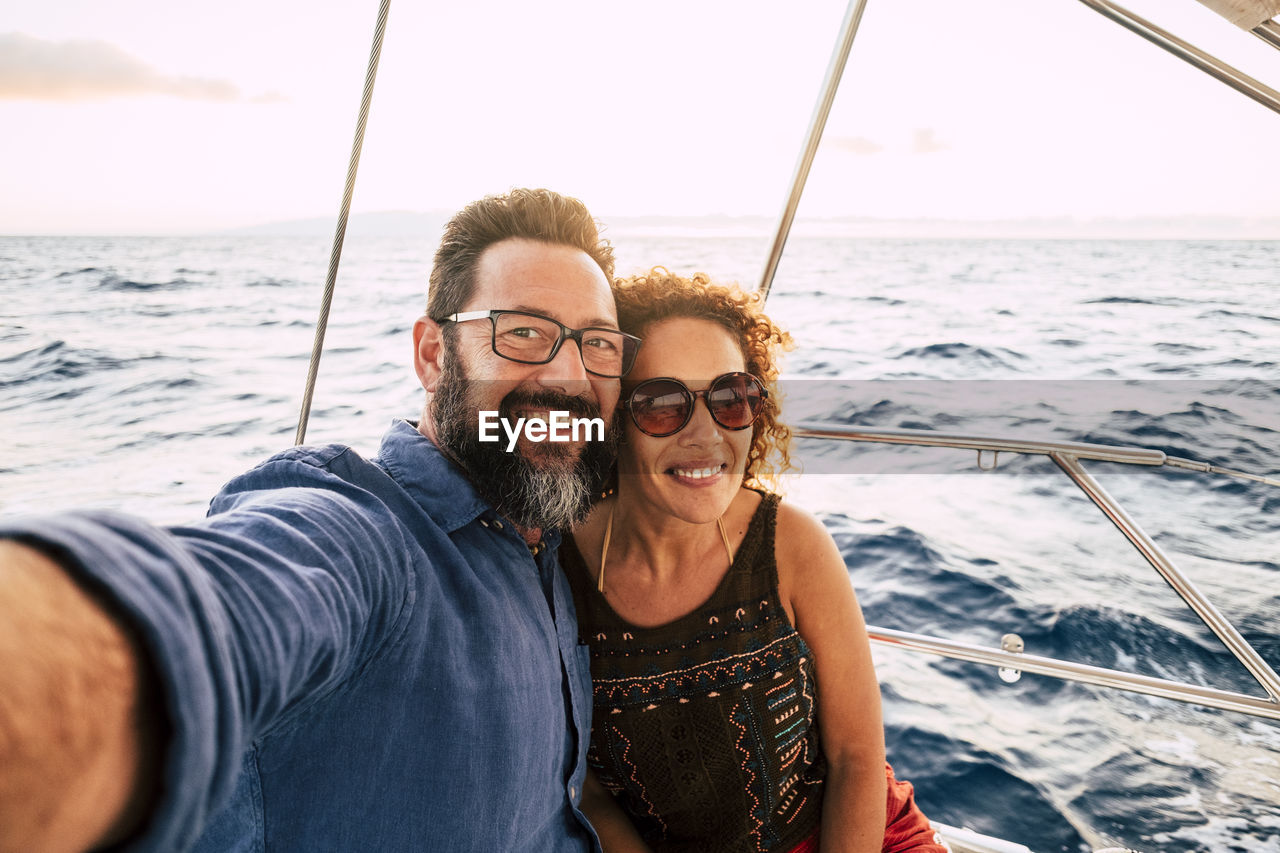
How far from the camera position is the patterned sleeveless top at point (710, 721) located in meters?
1.25

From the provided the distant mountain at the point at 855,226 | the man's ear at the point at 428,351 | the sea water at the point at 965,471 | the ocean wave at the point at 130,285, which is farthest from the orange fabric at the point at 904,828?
the ocean wave at the point at 130,285

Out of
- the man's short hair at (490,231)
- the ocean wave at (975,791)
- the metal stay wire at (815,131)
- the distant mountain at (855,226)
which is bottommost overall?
the ocean wave at (975,791)

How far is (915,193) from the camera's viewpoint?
24484mm

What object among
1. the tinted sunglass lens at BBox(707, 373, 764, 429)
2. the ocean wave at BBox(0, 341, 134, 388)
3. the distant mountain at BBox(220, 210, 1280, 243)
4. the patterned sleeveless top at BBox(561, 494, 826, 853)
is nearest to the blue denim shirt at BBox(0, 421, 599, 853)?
the patterned sleeveless top at BBox(561, 494, 826, 853)

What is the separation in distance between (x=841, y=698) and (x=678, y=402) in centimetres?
62

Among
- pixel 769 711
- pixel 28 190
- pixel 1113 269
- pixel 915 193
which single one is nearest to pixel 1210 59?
pixel 769 711

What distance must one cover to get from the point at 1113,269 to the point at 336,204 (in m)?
29.0

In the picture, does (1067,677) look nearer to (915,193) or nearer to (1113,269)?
(915,193)

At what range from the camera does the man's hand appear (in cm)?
29

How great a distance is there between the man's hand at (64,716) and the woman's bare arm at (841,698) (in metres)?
1.16

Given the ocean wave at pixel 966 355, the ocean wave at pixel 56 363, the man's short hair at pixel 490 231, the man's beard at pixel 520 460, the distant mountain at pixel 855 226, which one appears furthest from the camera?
the ocean wave at pixel 966 355

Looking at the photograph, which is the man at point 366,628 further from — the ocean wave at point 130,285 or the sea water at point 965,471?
the ocean wave at point 130,285

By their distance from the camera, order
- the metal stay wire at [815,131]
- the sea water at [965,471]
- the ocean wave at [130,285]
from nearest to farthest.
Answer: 1. the metal stay wire at [815,131]
2. the sea water at [965,471]
3. the ocean wave at [130,285]

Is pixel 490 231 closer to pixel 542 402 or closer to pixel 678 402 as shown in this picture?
pixel 542 402
